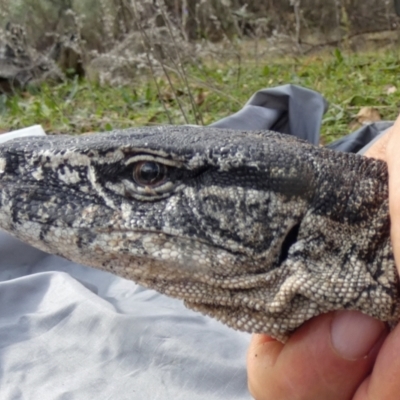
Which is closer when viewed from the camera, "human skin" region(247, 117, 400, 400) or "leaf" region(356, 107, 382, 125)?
"human skin" region(247, 117, 400, 400)

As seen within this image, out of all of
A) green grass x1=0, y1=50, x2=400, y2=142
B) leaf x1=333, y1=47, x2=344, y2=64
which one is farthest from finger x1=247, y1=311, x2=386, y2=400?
leaf x1=333, y1=47, x2=344, y2=64

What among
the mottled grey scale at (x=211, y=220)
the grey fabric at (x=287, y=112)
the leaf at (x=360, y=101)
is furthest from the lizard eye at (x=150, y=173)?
the leaf at (x=360, y=101)

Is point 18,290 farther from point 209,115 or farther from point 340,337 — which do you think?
point 209,115

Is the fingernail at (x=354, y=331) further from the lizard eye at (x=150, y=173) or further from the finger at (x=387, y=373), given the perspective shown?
the lizard eye at (x=150, y=173)

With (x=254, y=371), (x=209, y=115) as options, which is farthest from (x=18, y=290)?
(x=209, y=115)

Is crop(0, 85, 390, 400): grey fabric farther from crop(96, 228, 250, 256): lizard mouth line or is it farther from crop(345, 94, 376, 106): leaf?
crop(345, 94, 376, 106): leaf

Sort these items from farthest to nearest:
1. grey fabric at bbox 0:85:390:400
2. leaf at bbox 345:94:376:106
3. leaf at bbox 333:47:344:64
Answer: leaf at bbox 333:47:344:64
leaf at bbox 345:94:376:106
grey fabric at bbox 0:85:390:400

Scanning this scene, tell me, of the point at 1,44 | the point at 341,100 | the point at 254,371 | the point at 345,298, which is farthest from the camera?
the point at 1,44
